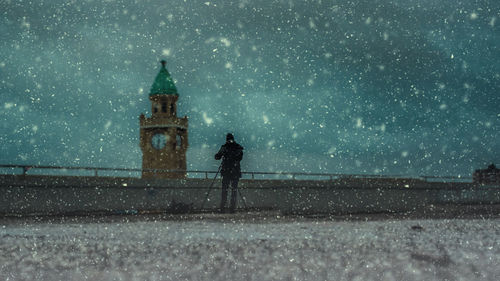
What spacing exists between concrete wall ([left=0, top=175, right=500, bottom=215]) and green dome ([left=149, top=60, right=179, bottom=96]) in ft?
208

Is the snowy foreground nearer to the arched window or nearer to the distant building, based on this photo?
the distant building

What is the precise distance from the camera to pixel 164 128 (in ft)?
274

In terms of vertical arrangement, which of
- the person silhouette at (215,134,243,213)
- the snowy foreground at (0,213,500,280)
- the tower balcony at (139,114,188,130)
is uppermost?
the tower balcony at (139,114,188,130)

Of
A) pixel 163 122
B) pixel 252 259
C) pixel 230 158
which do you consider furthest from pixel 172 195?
pixel 163 122

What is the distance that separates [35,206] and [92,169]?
276cm

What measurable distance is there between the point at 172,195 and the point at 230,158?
2.33 meters

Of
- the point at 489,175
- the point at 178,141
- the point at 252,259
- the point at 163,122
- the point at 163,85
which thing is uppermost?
the point at 163,85

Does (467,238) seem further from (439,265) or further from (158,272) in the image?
(158,272)

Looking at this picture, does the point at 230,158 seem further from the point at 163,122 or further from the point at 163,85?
the point at 163,85

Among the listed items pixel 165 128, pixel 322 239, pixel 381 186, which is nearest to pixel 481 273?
pixel 322 239

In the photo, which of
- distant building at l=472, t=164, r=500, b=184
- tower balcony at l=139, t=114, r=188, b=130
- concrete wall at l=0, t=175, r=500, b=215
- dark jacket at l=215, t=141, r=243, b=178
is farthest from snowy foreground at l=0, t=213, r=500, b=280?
tower balcony at l=139, t=114, r=188, b=130

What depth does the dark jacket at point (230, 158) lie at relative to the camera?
15078mm

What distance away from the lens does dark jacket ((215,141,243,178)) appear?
49.5ft

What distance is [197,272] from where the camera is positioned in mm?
4074
